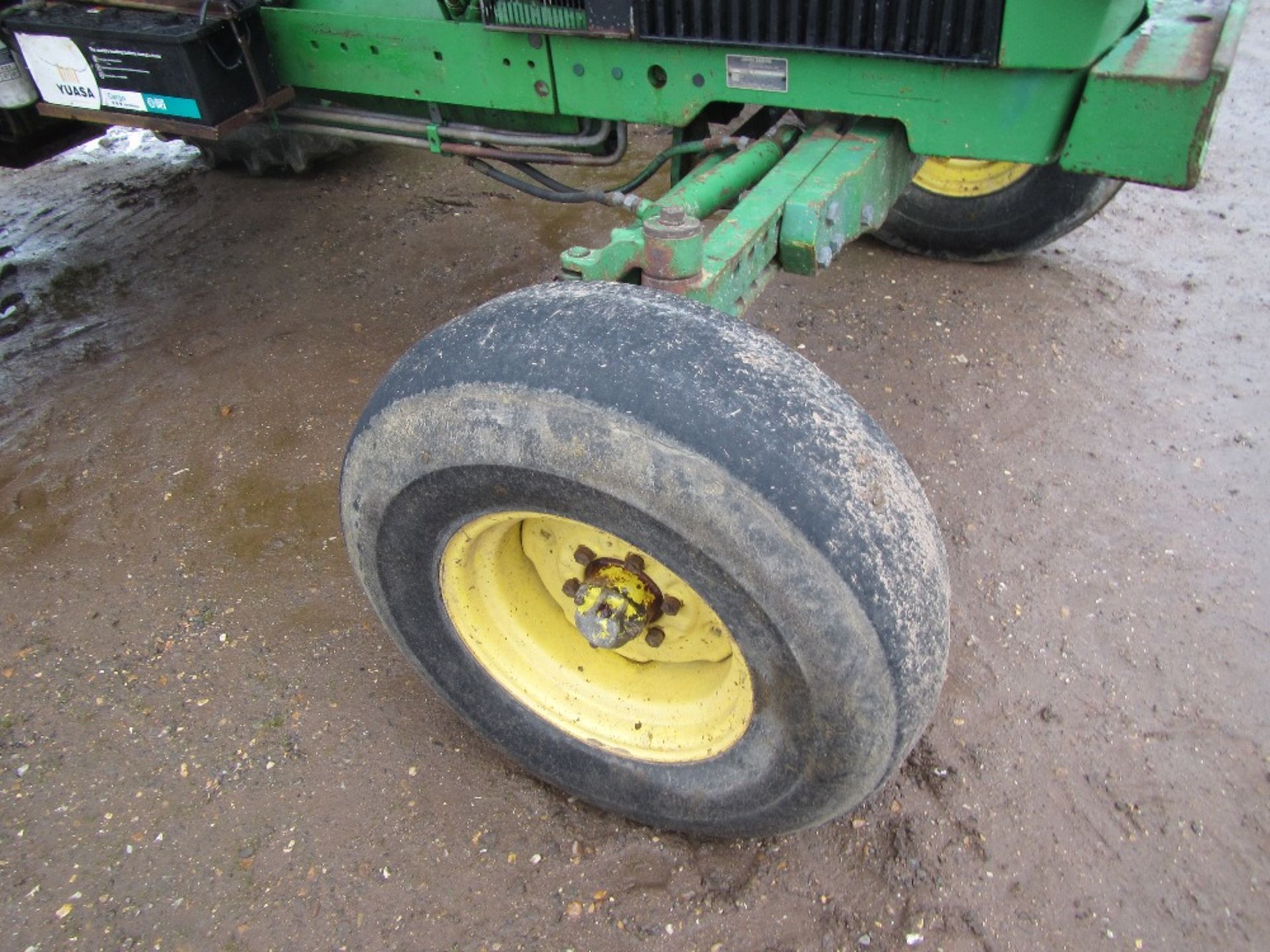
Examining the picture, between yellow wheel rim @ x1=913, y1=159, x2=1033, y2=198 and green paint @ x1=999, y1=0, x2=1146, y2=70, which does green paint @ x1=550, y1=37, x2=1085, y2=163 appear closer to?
green paint @ x1=999, y1=0, x2=1146, y2=70

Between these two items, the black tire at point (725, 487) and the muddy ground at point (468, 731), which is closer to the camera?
the black tire at point (725, 487)

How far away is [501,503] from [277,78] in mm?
1901

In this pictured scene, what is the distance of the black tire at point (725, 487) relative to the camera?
152 centimetres

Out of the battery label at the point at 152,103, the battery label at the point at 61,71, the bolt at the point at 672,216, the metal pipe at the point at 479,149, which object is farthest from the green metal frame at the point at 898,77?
the bolt at the point at 672,216

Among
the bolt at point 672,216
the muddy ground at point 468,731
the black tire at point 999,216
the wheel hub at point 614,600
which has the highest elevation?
the bolt at point 672,216

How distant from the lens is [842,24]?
218cm

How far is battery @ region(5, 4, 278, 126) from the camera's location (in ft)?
8.66

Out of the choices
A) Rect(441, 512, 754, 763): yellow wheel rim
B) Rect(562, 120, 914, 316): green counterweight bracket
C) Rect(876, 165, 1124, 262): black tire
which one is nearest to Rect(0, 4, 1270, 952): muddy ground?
Rect(876, 165, 1124, 262): black tire

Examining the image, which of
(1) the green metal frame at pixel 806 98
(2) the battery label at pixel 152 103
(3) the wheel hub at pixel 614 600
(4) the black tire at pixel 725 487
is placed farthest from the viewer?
(2) the battery label at pixel 152 103

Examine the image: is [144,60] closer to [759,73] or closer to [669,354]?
[759,73]

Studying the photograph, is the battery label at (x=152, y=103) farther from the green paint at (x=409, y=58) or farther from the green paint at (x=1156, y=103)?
the green paint at (x=1156, y=103)

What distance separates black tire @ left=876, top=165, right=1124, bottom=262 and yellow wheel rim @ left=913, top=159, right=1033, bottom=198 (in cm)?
2

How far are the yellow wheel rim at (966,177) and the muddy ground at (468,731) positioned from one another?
34cm

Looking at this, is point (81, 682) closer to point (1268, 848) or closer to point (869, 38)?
point (869, 38)
